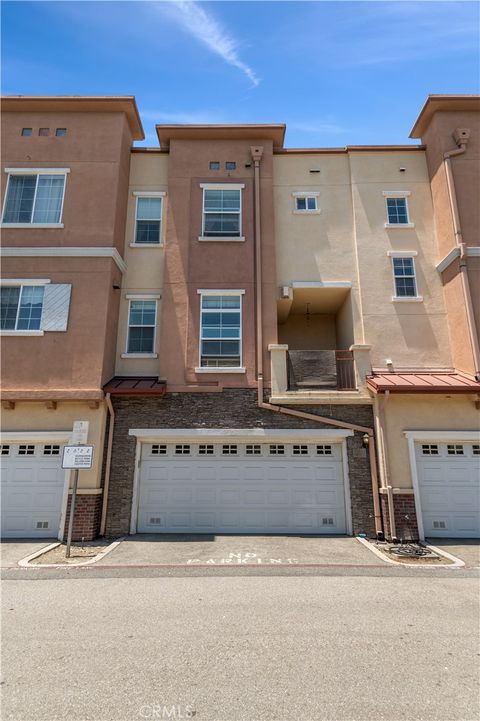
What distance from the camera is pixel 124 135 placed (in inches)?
531

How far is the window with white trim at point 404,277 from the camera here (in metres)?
13.0

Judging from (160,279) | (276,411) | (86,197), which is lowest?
(276,411)

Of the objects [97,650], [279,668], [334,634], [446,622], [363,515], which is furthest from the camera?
[363,515]

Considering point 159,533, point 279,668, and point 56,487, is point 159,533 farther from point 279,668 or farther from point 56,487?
point 279,668

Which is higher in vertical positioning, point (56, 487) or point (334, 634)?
point (56, 487)

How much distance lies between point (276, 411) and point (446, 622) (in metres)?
6.59

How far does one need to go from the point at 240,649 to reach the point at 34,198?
13719 millimetres

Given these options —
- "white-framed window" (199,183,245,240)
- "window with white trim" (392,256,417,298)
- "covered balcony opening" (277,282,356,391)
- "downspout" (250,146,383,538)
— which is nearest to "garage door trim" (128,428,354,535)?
"downspout" (250,146,383,538)

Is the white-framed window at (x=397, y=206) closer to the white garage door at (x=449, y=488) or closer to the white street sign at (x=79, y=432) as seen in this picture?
the white garage door at (x=449, y=488)

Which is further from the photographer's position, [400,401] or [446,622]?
[400,401]

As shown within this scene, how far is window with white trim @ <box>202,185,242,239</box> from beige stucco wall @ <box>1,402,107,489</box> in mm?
6807

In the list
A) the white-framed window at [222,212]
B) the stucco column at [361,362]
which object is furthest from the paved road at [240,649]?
the white-framed window at [222,212]

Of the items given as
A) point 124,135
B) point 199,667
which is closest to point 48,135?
point 124,135

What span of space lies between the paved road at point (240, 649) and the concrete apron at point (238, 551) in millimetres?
1156
